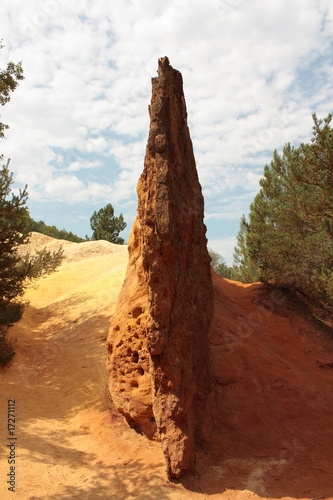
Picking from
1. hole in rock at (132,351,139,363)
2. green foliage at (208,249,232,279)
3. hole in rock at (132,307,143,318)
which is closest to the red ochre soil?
hole in rock at (132,351,139,363)

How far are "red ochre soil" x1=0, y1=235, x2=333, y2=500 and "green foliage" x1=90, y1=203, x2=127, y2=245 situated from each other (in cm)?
2539

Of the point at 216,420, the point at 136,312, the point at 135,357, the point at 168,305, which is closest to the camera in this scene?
the point at 168,305

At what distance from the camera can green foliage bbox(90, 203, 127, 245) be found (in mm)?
37000

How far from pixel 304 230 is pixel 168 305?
949 cm

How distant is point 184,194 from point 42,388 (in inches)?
235

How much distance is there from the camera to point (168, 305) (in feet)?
16.3

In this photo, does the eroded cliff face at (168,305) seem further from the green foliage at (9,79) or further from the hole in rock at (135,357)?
the green foliage at (9,79)

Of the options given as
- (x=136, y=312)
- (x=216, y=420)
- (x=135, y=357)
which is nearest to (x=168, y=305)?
(x=136, y=312)

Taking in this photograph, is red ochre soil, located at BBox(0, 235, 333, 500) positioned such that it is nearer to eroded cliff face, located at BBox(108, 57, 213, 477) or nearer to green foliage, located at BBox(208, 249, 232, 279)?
eroded cliff face, located at BBox(108, 57, 213, 477)

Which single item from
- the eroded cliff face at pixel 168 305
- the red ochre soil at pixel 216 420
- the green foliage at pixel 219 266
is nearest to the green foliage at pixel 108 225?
the green foliage at pixel 219 266

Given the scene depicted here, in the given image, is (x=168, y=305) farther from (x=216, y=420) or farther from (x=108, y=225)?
(x=108, y=225)

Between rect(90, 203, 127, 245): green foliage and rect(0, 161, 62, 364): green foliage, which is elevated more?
rect(90, 203, 127, 245): green foliage

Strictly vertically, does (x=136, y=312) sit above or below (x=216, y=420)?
above

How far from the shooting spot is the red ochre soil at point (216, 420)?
4812mm
